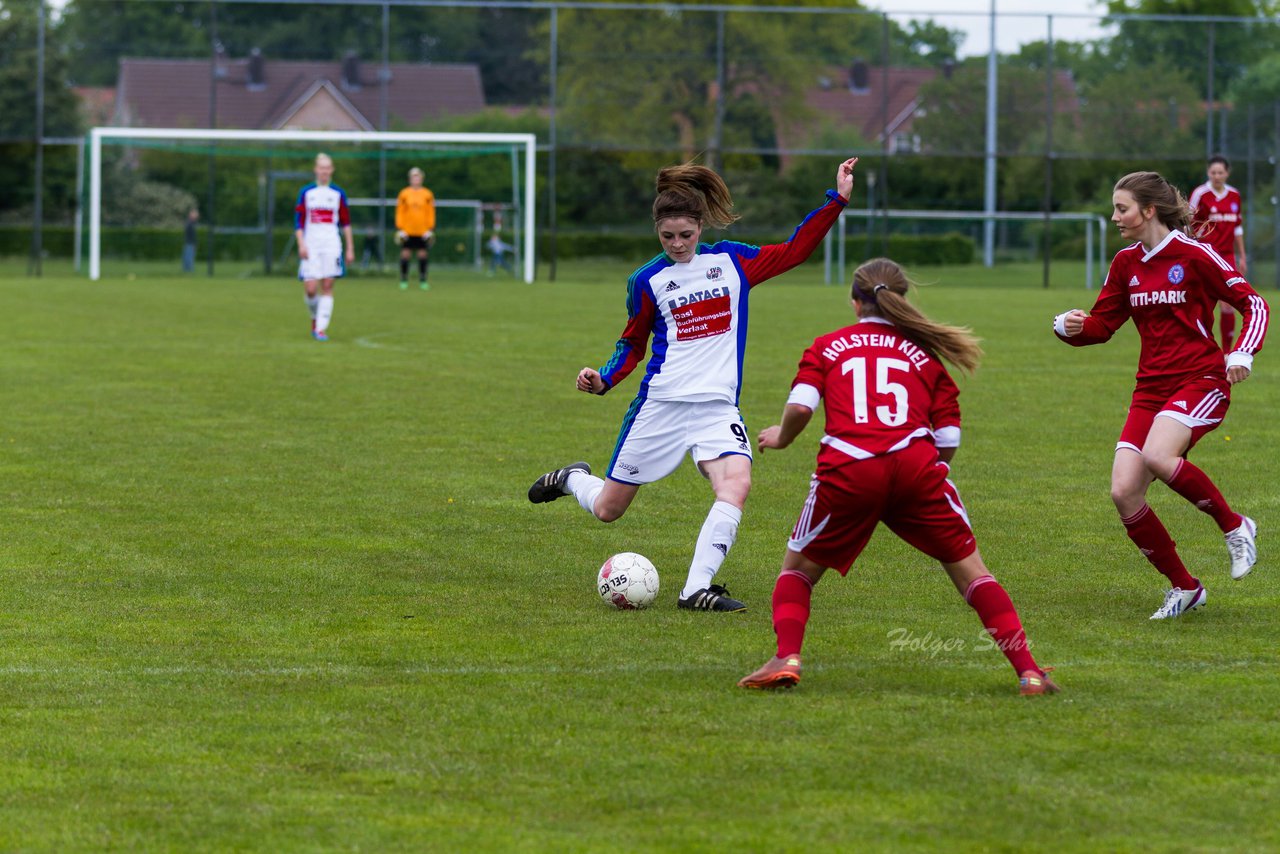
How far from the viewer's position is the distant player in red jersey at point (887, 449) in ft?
17.2

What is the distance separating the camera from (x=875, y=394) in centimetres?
528

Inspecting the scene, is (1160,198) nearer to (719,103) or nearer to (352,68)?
(719,103)

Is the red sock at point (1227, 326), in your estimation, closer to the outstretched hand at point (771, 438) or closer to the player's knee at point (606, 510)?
the player's knee at point (606, 510)

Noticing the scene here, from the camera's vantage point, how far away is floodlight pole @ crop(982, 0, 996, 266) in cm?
3769

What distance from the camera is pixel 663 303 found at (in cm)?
692

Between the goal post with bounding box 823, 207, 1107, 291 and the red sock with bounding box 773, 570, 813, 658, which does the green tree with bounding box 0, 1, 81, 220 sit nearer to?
the goal post with bounding box 823, 207, 1107, 291

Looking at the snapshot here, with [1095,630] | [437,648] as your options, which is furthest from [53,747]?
[1095,630]

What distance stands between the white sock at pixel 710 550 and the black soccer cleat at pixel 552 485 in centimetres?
107

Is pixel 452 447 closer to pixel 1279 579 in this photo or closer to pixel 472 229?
pixel 1279 579

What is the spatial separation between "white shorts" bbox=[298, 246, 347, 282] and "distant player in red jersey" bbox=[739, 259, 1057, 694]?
50.4 feet

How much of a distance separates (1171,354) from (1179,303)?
0.20 meters

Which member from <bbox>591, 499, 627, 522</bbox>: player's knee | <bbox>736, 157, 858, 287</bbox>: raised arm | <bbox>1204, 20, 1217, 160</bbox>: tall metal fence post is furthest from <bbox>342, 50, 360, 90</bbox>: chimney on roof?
<bbox>736, 157, 858, 287</bbox>: raised arm

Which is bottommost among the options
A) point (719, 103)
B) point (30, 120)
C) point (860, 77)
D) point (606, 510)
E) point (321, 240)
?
point (606, 510)

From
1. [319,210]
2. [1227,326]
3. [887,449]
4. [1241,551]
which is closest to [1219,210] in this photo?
[1227,326]
